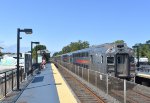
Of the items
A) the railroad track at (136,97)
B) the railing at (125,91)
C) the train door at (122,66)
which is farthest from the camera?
the train door at (122,66)

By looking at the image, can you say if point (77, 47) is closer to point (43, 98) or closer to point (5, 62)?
point (5, 62)

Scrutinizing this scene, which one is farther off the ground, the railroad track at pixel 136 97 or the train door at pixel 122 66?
the train door at pixel 122 66

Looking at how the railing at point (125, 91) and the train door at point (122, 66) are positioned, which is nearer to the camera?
the railing at point (125, 91)

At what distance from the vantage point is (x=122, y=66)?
2922cm

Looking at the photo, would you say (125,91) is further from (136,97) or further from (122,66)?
(122,66)

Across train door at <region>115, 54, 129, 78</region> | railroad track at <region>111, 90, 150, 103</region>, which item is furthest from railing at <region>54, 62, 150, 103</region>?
train door at <region>115, 54, 129, 78</region>

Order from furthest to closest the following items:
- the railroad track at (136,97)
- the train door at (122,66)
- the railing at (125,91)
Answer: the train door at (122,66), the railing at (125,91), the railroad track at (136,97)

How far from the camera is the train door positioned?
29.0 m

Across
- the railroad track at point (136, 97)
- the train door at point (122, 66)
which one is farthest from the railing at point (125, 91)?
the train door at point (122, 66)

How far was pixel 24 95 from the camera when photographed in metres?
21.8

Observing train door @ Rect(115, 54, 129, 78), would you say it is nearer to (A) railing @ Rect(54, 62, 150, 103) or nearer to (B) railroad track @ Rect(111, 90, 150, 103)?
(A) railing @ Rect(54, 62, 150, 103)

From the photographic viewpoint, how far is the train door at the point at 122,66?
1142 inches

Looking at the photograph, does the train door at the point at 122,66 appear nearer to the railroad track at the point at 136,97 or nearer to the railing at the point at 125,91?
the railing at the point at 125,91

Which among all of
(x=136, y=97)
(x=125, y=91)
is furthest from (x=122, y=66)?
(x=136, y=97)
